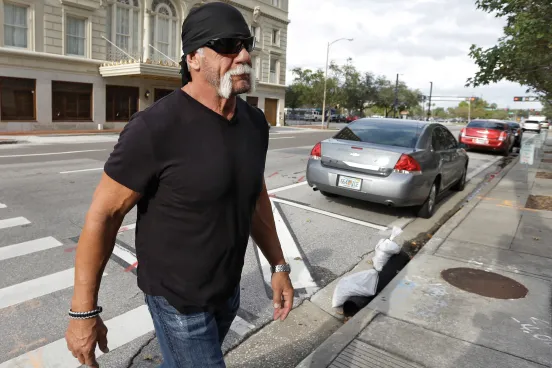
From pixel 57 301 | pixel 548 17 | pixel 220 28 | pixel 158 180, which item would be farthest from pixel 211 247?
pixel 548 17

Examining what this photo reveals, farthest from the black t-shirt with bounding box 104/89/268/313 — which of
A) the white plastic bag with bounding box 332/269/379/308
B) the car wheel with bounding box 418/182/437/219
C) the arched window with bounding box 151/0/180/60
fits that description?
the arched window with bounding box 151/0/180/60

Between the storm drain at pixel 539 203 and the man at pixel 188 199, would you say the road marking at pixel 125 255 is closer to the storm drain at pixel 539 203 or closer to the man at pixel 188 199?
the man at pixel 188 199

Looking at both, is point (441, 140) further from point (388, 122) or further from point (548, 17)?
point (548, 17)

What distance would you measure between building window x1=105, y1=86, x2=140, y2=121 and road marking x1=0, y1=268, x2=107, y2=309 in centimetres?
2354

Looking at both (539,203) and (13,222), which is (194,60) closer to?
(13,222)

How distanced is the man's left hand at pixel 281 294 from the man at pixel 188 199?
0.37m

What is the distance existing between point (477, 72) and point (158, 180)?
38.0 feet

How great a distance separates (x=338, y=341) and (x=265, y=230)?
154cm

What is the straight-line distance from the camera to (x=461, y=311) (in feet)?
13.0

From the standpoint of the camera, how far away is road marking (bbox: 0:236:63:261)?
4.89 m

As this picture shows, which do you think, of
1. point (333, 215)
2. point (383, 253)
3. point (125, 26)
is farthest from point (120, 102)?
point (383, 253)

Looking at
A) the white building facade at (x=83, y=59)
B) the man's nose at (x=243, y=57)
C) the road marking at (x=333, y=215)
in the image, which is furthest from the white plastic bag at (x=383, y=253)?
the white building facade at (x=83, y=59)

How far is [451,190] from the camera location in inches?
414

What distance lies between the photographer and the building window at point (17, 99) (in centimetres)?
2175
